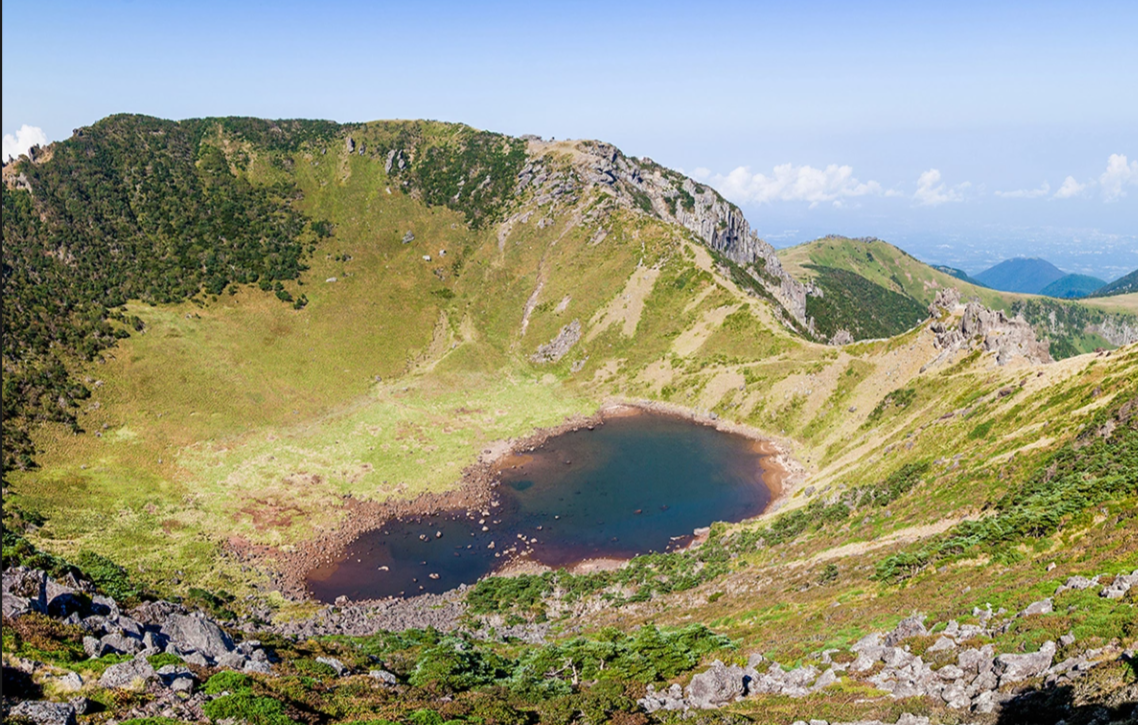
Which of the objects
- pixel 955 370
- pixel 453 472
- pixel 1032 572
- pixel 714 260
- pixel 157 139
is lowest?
pixel 453 472

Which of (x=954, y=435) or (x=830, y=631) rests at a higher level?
(x=954, y=435)

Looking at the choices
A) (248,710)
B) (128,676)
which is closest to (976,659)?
(248,710)

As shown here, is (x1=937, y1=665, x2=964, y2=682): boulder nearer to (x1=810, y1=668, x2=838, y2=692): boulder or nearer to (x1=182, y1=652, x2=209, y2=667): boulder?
(x1=810, y1=668, x2=838, y2=692): boulder

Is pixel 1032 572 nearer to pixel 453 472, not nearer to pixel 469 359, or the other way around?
pixel 453 472

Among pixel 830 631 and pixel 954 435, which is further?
pixel 954 435

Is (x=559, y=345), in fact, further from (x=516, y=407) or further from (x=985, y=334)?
(x=985, y=334)

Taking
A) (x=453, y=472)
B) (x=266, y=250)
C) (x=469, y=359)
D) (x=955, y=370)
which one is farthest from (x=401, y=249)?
(x=955, y=370)
